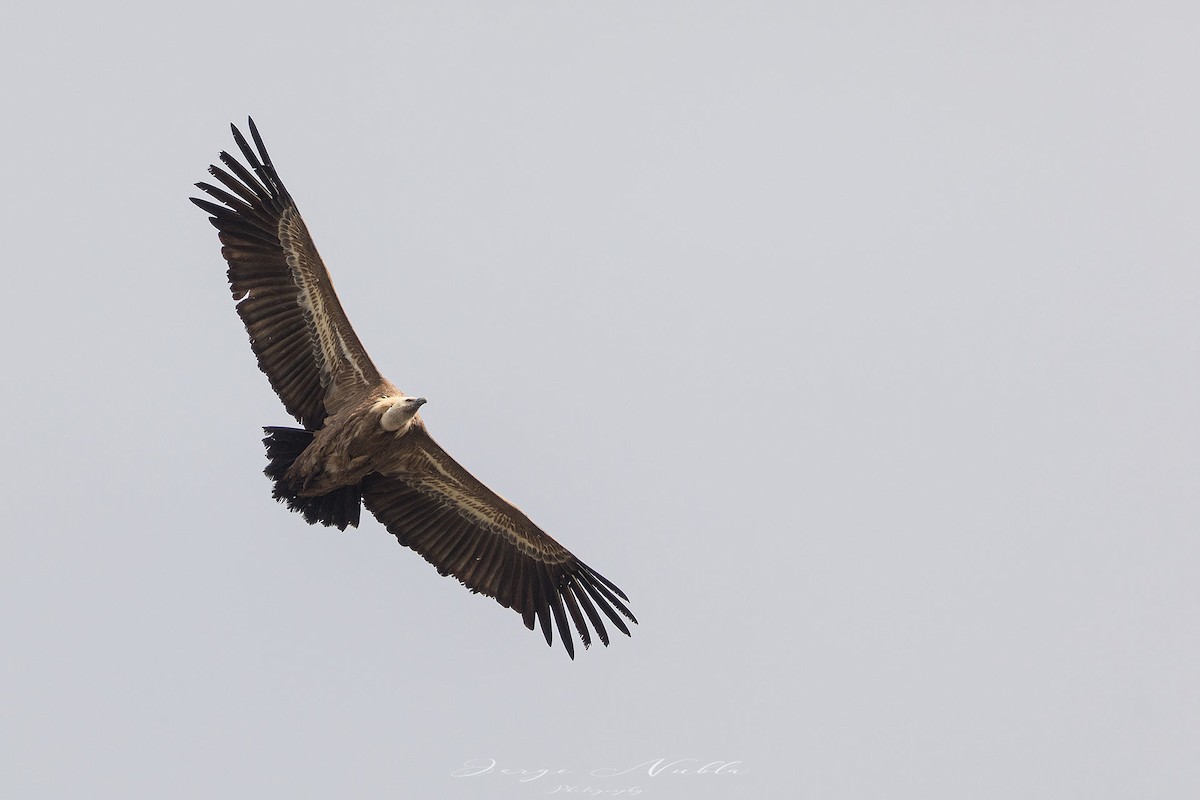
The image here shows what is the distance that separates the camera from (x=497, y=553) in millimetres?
23328

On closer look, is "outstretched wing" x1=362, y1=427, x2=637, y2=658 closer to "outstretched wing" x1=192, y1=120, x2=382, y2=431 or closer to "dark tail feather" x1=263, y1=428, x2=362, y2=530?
"dark tail feather" x1=263, y1=428, x2=362, y2=530

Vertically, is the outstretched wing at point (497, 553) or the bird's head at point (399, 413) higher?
the bird's head at point (399, 413)

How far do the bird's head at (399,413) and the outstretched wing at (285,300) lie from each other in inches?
30.8

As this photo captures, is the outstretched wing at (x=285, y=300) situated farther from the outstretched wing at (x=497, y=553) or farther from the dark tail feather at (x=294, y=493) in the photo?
the outstretched wing at (x=497, y=553)

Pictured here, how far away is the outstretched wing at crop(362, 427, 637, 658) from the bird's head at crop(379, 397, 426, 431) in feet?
5.14

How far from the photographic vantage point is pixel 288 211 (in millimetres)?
21969

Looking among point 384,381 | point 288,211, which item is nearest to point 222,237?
point 288,211

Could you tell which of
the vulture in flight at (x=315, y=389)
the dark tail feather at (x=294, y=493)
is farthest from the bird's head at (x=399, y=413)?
the dark tail feather at (x=294, y=493)

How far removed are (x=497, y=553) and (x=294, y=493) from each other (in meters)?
2.89

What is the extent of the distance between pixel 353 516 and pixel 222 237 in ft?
12.5

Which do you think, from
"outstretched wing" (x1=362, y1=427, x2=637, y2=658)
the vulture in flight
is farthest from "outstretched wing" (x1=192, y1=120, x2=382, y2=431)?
"outstretched wing" (x1=362, y1=427, x2=637, y2=658)

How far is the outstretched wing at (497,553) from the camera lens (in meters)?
23.0

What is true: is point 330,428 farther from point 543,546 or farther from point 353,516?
point 543,546

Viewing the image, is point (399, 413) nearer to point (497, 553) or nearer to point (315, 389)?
→ point (315, 389)
